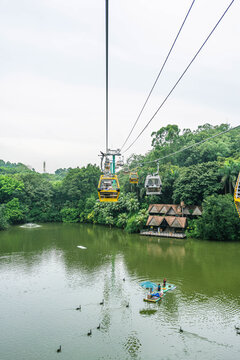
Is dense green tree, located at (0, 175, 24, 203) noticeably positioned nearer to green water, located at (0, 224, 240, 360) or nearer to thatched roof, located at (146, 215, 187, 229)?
green water, located at (0, 224, 240, 360)

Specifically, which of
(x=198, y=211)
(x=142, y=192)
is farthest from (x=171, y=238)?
(x=142, y=192)

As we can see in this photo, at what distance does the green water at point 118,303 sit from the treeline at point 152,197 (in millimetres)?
3382

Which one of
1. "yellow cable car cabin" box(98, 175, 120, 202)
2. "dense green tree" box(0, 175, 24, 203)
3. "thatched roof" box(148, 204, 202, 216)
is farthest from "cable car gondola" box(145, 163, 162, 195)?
"dense green tree" box(0, 175, 24, 203)

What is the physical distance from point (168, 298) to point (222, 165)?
1882 cm

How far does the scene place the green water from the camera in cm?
1081

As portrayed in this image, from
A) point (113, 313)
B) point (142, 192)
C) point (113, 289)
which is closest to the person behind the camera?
point (113, 313)

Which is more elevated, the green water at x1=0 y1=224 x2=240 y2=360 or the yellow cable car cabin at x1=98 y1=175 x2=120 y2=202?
the yellow cable car cabin at x1=98 y1=175 x2=120 y2=202

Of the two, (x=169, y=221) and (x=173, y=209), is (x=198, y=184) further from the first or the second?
(x=169, y=221)

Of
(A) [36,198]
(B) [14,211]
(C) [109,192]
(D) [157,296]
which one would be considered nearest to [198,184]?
(C) [109,192]

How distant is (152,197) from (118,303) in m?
20.5

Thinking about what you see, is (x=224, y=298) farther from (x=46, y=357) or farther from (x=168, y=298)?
(x=46, y=357)

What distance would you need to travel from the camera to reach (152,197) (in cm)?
3419

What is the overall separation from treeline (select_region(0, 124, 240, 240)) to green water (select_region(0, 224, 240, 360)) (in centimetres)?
338

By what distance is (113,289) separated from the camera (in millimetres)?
16188
